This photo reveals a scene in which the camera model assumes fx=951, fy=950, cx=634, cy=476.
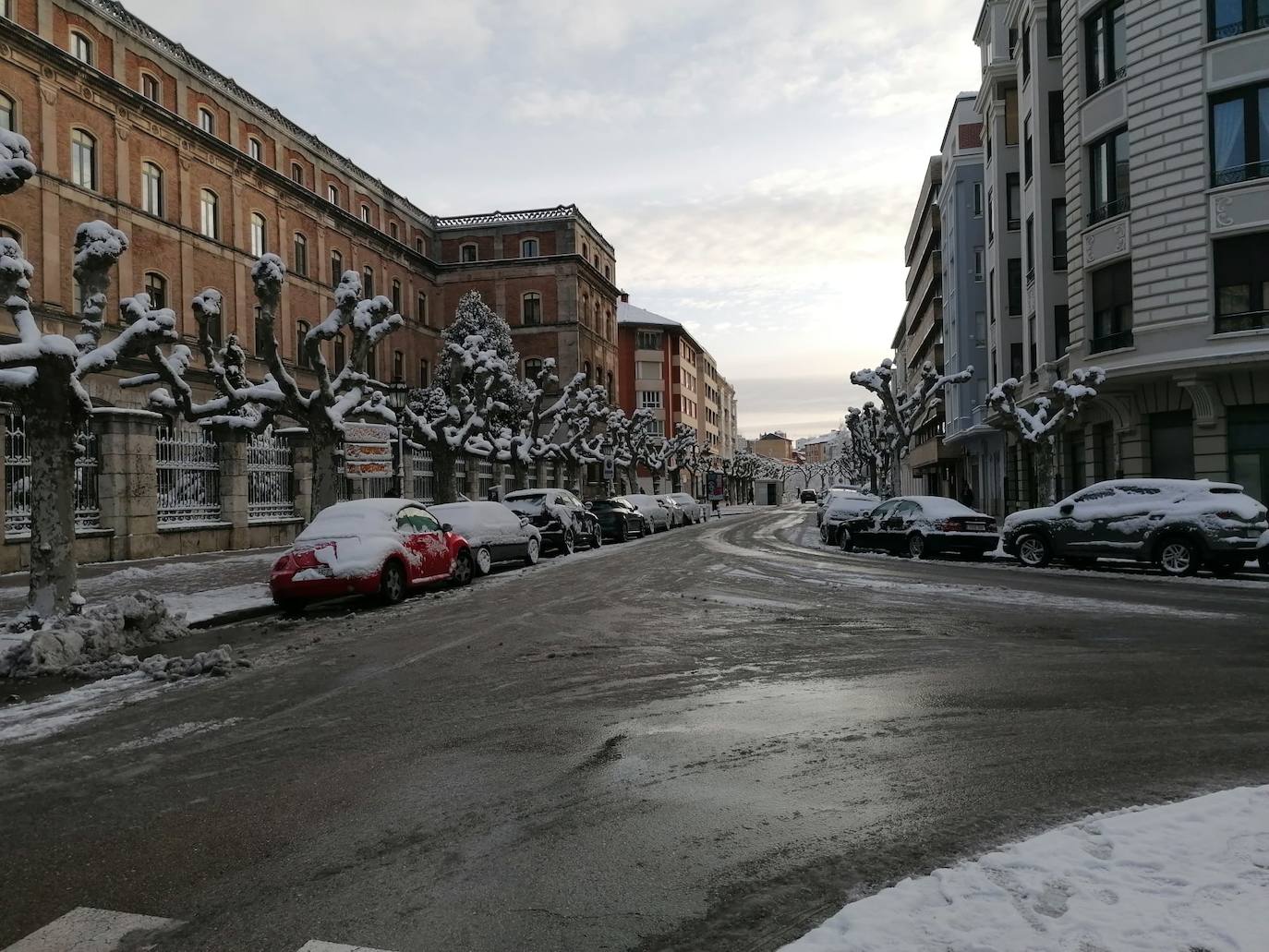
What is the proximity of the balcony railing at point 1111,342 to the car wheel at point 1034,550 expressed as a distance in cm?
851

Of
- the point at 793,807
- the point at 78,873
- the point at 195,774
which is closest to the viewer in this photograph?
the point at 78,873

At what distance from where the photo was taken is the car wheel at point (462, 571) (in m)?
17.0

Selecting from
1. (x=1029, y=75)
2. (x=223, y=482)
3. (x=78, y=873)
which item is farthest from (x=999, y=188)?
(x=78, y=873)

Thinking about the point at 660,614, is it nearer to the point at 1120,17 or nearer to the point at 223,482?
the point at 223,482

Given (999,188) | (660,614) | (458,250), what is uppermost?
(458,250)

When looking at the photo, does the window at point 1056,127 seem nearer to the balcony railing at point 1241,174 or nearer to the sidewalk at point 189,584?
the balcony railing at point 1241,174

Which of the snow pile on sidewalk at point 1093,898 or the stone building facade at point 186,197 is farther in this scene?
the stone building facade at point 186,197

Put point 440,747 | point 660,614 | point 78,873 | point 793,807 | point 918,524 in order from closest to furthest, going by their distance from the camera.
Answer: point 78,873 → point 793,807 → point 440,747 → point 660,614 → point 918,524

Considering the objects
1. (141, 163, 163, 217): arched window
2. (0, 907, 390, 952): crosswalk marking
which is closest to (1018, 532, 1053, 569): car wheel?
(0, 907, 390, 952): crosswalk marking

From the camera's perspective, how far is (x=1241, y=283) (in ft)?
76.7

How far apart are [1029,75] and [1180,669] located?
2970 cm

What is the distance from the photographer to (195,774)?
557 centimetres

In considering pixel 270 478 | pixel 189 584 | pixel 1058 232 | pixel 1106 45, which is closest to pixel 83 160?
pixel 270 478

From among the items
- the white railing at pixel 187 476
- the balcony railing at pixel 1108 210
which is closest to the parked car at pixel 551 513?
the white railing at pixel 187 476
